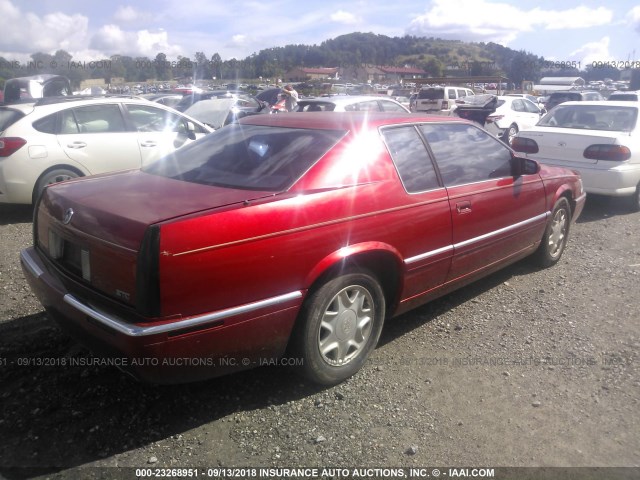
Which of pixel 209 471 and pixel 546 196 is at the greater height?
pixel 546 196

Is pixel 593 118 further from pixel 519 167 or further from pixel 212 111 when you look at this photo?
pixel 212 111

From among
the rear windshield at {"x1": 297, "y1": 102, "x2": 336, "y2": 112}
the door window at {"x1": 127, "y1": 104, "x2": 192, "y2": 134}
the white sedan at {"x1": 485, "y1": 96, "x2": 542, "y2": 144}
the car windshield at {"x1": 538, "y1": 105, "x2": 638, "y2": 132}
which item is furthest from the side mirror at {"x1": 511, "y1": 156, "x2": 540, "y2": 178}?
the white sedan at {"x1": 485, "y1": 96, "x2": 542, "y2": 144}

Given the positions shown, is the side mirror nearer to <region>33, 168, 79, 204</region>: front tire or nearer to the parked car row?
the parked car row

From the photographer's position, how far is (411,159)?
3.48 meters

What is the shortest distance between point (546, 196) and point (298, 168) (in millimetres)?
2663

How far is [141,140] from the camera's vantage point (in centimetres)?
712

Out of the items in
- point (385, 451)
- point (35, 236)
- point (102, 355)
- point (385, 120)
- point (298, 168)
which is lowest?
point (385, 451)

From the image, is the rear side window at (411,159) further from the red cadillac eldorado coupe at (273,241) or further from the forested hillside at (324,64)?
the forested hillside at (324,64)

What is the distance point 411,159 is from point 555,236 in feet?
7.68

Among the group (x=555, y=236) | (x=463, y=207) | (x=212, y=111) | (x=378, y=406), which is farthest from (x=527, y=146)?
(x=212, y=111)

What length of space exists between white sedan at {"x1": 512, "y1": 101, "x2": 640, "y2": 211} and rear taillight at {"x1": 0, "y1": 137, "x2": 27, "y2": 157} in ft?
21.0

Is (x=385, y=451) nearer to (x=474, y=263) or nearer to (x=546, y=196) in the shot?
(x=474, y=263)

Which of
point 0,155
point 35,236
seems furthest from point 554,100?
point 35,236

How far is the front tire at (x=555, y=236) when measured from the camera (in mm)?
4914
